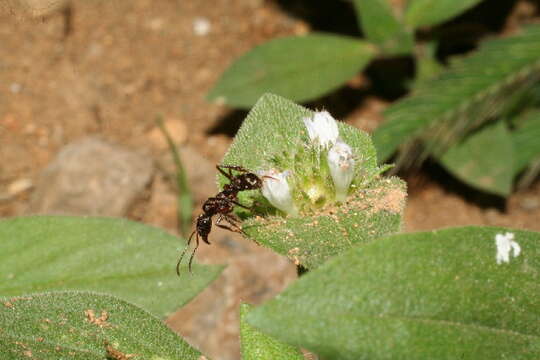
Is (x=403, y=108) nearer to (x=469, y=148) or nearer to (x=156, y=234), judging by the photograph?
(x=469, y=148)

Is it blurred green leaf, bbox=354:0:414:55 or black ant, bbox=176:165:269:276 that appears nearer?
black ant, bbox=176:165:269:276

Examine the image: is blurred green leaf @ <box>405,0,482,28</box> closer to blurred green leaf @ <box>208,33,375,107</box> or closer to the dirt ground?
blurred green leaf @ <box>208,33,375,107</box>

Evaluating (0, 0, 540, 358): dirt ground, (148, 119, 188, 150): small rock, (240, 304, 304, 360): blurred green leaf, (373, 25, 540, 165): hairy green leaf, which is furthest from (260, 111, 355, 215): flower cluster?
(148, 119, 188, 150): small rock

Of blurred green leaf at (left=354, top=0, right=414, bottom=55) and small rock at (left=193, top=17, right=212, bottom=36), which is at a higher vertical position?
blurred green leaf at (left=354, top=0, right=414, bottom=55)

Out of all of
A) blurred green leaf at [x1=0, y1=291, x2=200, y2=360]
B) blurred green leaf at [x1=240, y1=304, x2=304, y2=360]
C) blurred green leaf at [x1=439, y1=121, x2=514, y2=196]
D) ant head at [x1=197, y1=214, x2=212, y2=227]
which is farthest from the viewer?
blurred green leaf at [x1=439, y1=121, x2=514, y2=196]

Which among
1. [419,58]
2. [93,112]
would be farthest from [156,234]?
[419,58]

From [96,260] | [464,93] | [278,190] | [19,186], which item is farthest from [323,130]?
[19,186]

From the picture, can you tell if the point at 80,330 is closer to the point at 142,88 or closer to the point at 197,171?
the point at 197,171
